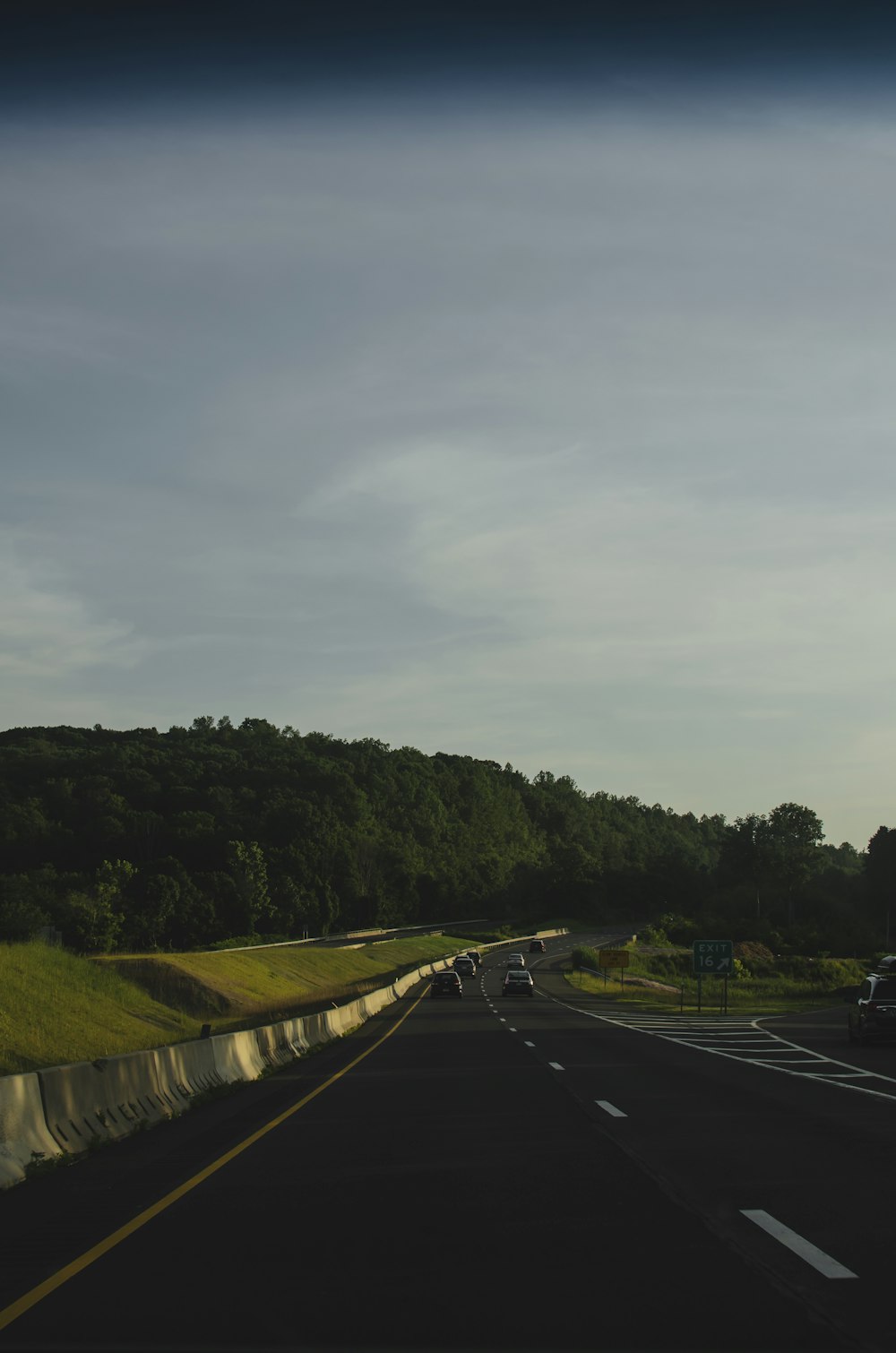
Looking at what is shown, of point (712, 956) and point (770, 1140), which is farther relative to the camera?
point (712, 956)

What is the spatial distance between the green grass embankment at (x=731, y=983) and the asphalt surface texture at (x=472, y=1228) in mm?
42119

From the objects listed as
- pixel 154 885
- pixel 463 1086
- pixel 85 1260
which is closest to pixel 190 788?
pixel 154 885

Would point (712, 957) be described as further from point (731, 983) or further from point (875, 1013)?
point (731, 983)

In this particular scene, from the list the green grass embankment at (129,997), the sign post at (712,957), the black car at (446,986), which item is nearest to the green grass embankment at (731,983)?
the sign post at (712,957)

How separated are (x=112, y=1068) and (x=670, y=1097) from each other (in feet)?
24.7

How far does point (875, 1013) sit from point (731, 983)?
2507 inches

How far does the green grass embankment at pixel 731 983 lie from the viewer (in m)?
67.8

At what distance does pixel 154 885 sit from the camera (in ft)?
436

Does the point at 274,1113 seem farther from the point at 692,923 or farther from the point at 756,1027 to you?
the point at 692,923

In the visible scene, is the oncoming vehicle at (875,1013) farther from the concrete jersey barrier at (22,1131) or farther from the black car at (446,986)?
the black car at (446,986)

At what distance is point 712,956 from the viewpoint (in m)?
57.1

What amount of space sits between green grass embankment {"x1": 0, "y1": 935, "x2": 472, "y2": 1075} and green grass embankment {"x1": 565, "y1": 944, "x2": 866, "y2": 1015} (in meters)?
15.2

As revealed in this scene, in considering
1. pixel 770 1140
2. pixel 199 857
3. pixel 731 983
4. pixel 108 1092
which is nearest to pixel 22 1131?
pixel 108 1092

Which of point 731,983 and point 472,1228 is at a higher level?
point 472,1228
